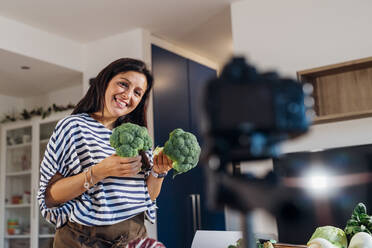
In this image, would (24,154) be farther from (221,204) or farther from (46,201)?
(221,204)

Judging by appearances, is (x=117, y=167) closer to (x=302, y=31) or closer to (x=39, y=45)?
(x=302, y=31)

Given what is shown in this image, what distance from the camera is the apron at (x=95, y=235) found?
3.37 feet

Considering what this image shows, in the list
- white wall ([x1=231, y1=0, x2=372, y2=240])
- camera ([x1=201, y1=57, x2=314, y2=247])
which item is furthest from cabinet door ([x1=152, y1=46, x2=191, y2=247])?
camera ([x1=201, y1=57, x2=314, y2=247])

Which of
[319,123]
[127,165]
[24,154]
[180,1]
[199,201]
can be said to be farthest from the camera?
[24,154]

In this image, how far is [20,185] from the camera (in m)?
4.70

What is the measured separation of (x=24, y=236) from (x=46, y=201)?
375cm

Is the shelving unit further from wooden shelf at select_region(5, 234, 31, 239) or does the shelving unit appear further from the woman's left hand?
the woman's left hand

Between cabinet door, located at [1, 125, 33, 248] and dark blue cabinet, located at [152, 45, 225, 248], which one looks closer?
dark blue cabinet, located at [152, 45, 225, 248]

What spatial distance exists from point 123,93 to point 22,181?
13.1ft

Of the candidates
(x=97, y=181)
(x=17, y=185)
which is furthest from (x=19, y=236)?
(x=97, y=181)

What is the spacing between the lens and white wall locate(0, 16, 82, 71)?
140 inches

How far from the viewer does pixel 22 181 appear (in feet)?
15.4

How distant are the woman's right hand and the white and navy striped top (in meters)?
0.12

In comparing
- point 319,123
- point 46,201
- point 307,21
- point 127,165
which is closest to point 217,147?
point 127,165
